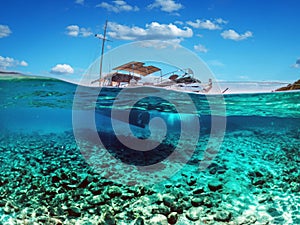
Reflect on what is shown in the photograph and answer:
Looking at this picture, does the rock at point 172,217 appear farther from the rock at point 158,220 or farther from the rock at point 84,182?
the rock at point 84,182

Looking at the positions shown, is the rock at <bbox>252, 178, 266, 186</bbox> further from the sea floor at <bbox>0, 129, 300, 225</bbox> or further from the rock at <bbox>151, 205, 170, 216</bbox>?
the rock at <bbox>151, 205, 170, 216</bbox>

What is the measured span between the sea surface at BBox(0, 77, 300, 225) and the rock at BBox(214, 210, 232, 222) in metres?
0.02

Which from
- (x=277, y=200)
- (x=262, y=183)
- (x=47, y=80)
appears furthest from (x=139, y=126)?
(x=277, y=200)

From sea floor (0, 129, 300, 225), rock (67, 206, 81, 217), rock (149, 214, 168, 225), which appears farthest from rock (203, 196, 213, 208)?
rock (67, 206, 81, 217)

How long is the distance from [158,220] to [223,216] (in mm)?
1128

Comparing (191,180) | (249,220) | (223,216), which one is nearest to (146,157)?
(191,180)

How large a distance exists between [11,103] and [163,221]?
9.37 m

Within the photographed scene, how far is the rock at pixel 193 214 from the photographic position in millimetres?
4340

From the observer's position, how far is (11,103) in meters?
11.0

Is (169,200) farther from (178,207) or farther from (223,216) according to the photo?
(223,216)

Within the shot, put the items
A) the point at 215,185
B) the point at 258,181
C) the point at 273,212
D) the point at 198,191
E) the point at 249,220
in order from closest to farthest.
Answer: the point at 249,220, the point at 273,212, the point at 198,191, the point at 215,185, the point at 258,181

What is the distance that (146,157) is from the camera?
6.56 metres

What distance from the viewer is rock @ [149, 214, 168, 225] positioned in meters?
4.18

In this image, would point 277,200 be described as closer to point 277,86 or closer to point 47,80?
point 277,86
